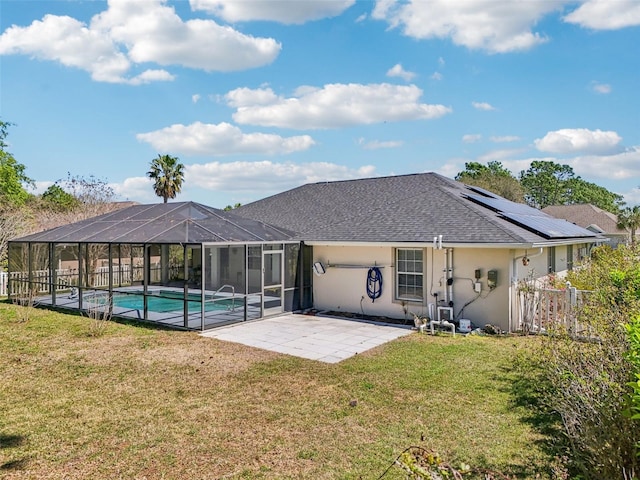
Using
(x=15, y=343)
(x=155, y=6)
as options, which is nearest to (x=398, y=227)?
(x=155, y=6)

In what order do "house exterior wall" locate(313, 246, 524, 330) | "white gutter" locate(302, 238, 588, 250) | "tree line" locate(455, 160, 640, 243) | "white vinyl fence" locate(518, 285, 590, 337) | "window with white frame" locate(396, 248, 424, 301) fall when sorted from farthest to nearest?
"tree line" locate(455, 160, 640, 243)
"window with white frame" locate(396, 248, 424, 301)
"house exterior wall" locate(313, 246, 524, 330)
"white gutter" locate(302, 238, 588, 250)
"white vinyl fence" locate(518, 285, 590, 337)

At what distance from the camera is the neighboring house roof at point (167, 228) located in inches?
467

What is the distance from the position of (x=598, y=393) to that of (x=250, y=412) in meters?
4.15

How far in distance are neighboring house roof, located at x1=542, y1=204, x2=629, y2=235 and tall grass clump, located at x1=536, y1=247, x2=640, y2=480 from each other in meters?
37.3

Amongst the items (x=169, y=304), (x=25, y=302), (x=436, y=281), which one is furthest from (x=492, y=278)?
(x=25, y=302)

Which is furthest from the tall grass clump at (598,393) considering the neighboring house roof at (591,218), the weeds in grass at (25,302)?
the neighboring house roof at (591,218)

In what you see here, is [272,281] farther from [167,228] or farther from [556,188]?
[556,188]

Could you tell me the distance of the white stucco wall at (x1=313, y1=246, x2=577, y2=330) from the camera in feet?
35.8

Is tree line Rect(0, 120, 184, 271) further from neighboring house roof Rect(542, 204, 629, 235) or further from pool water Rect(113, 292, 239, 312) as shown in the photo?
neighboring house roof Rect(542, 204, 629, 235)

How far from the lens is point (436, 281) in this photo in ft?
38.9

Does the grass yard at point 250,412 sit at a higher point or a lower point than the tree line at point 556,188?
lower

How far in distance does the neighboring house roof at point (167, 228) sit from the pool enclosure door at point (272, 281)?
555 millimetres

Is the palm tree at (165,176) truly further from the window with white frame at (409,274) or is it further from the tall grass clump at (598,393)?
the tall grass clump at (598,393)

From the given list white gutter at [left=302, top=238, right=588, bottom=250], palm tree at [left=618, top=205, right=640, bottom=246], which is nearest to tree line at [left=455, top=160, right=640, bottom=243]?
palm tree at [left=618, top=205, right=640, bottom=246]
